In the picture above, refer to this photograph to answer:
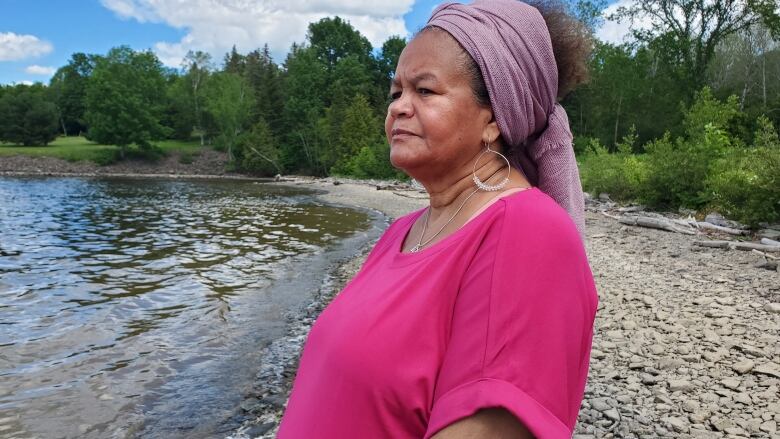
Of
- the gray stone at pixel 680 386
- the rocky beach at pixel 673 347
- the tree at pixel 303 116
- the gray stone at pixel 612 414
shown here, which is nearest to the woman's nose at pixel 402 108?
the rocky beach at pixel 673 347

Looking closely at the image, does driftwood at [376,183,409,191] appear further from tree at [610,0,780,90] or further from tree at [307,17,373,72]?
tree at [307,17,373,72]

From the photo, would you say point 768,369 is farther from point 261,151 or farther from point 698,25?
point 261,151

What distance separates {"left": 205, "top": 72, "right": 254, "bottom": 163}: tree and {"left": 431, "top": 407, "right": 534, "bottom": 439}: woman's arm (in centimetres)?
6975

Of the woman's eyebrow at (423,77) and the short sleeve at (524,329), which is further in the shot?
the woman's eyebrow at (423,77)

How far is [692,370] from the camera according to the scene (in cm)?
487

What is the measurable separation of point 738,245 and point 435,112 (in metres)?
10.4

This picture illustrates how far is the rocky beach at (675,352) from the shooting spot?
13.5ft

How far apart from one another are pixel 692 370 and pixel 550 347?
189 inches

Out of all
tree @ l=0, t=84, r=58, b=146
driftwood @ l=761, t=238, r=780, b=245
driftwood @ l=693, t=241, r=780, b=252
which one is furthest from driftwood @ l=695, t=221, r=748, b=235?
tree @ l=0, t=84, r=58, b=146

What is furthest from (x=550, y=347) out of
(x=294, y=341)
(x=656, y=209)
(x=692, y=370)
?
(x=656, y=209)

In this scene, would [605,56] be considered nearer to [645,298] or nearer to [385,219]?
[385,219]

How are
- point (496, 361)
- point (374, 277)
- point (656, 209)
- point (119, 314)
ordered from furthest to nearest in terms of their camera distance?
point (656, 209), point (119, 314), point (374, 277), point (496, 361)

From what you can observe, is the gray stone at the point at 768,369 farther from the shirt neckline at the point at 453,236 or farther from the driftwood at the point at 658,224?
the driftwood at the point at 658,224

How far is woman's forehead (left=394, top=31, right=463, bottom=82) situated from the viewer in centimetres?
137
